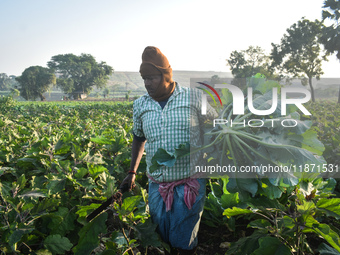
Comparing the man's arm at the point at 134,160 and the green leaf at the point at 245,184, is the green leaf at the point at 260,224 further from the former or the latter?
the man's arm at the point at 134,160

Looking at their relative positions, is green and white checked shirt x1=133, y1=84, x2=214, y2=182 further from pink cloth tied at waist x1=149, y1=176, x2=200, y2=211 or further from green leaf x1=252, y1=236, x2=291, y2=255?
green leaf x1=252, y1=236, x2=291, y2=255

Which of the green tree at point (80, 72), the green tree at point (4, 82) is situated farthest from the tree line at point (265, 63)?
the green tree at point (4, 82)

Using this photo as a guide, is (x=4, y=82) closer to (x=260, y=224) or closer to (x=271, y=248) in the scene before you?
(x=260, y=224)

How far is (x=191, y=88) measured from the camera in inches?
84.9

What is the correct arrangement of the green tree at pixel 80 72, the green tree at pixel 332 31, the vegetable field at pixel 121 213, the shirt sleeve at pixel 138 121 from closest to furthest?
the vegetable field at pixel 121 213
the shirt sleeve at pixel 138 121
the green tree at pixel 332 31
the green tree at pixel 80 72

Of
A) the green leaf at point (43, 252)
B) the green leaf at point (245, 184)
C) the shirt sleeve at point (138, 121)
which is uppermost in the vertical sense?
the shirt sleeve at point (138, 121)

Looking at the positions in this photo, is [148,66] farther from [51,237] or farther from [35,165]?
[35,165]

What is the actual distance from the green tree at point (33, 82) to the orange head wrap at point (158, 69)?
7527 centimetres

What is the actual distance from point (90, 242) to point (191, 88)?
1325 millimetres

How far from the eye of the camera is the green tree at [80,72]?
253 ft

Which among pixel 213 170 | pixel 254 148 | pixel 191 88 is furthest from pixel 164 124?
pixel 254 148

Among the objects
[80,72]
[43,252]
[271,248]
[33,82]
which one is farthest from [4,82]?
[271,248]

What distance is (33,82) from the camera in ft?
226

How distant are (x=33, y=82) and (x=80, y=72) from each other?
17.1m
